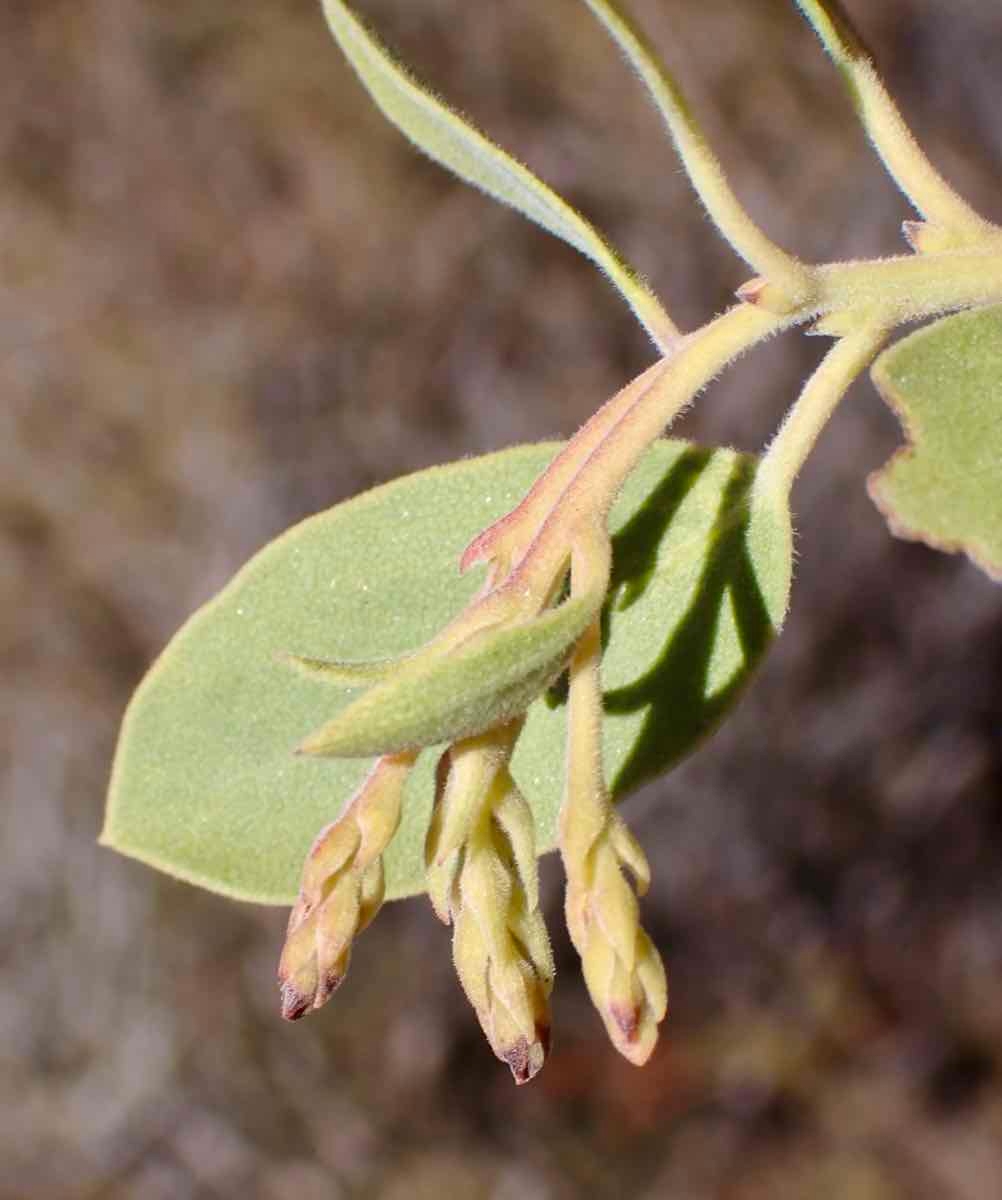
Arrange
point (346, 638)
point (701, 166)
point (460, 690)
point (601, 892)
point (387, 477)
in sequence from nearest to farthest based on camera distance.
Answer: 1. point (460, 690)
2. point (601, 892)
3. point (701, 166)
4. point (346, 638)
5. point (387, 477)

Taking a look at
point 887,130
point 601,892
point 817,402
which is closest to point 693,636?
point 817,402

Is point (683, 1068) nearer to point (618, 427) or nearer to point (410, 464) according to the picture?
point (410, 464)

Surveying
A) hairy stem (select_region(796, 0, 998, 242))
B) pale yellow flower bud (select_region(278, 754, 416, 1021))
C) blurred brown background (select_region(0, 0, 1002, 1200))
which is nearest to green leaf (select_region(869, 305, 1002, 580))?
hairy stem (select_region(796, 0, 998, 242))

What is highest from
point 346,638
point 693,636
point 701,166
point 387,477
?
point 701,166

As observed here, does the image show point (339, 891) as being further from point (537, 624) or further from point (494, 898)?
point (537, 624)

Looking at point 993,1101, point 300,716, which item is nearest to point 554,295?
point 993,1101

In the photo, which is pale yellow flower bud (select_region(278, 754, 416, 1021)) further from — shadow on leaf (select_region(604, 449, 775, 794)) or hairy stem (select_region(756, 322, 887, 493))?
hairy stem (select_region(756, 322, 887, 493))
